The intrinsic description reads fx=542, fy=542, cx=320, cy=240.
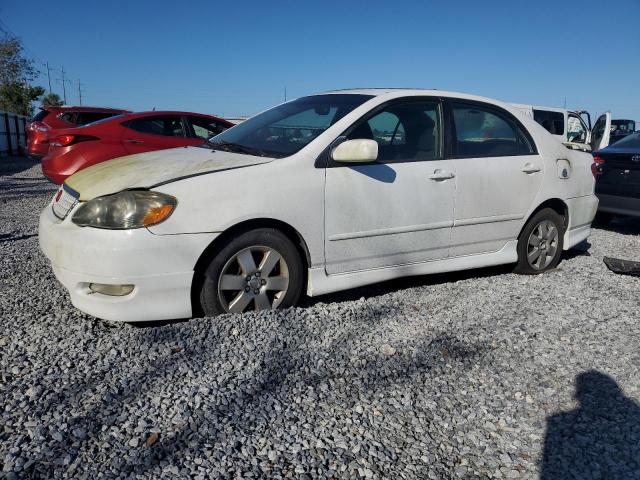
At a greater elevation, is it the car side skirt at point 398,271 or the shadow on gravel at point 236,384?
the car side skirt at point 398,271

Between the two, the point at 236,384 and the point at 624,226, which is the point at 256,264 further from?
the point at 624,226

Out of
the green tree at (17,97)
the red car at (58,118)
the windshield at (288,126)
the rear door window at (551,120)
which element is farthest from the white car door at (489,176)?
the green tree at (17,97)

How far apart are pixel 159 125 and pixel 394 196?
564cm

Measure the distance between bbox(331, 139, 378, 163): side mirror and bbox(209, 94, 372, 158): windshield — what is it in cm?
26

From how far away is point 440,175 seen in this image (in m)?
4.20

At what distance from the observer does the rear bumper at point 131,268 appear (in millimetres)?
3100

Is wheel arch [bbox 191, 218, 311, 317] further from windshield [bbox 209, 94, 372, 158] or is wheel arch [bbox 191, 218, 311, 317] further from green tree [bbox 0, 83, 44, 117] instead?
green tree [bbox 0, 83, 44, 117]

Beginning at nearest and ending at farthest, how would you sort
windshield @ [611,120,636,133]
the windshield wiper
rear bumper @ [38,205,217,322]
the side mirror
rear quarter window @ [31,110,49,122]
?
rear bumper @ [38,205,217,322]
the side mirror
the windshield wiper
rear quarter window @ [31,110,49,122]
windshield @ [611,120,636,133]

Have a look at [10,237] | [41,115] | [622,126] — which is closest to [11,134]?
[41,115]

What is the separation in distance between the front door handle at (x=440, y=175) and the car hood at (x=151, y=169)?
1.33m

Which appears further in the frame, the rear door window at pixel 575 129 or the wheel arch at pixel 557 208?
the rear door window at pixel 575 129

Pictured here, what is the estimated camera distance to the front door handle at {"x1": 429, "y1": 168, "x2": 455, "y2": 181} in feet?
13.7

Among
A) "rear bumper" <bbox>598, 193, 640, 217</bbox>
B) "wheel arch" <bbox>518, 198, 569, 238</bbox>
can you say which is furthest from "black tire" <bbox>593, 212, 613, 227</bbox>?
"wheel arch" <bbox>518, 198, 569, 238</bbox>

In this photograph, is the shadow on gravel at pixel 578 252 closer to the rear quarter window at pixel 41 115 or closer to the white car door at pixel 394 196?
the white car door at pixel 394 196
